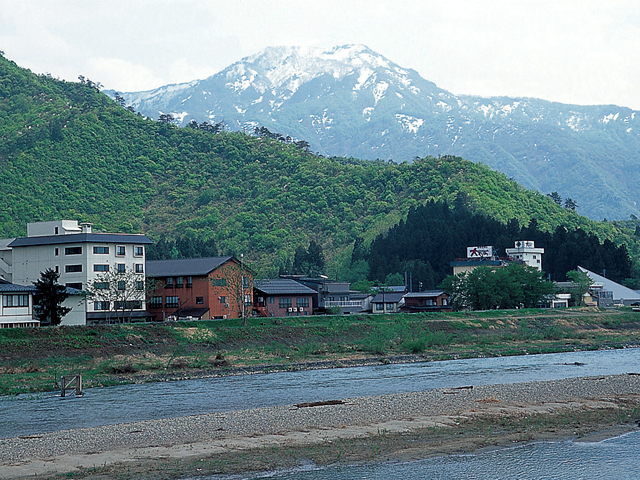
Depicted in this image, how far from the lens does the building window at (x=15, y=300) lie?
51.8 meters

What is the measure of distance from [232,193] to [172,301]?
9221 centimetres

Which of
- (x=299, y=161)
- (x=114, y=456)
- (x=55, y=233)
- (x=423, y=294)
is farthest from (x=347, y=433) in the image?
(x=299, y=161)

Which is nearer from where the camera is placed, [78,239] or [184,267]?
[78,239]

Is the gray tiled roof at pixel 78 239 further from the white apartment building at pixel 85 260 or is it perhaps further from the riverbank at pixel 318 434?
the riverbank at pixel 318 434

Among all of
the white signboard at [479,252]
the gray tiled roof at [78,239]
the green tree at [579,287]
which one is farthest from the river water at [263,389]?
the white signboard at [479,252]

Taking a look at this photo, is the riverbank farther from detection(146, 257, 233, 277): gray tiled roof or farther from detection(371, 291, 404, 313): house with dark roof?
detection(371, 291, 404, 313): house with dark roof

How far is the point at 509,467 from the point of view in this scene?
20578mm

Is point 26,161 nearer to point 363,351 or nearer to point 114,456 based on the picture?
point 363,351

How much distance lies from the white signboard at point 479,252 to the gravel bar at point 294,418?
73418 mm

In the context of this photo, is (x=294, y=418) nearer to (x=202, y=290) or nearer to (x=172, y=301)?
(x=202, y=290)

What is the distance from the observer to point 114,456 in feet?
72.1

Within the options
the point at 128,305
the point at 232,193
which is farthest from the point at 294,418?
the point at 232,193

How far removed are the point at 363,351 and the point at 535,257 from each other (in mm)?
67779

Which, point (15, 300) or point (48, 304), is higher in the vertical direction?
point (15, 300)
